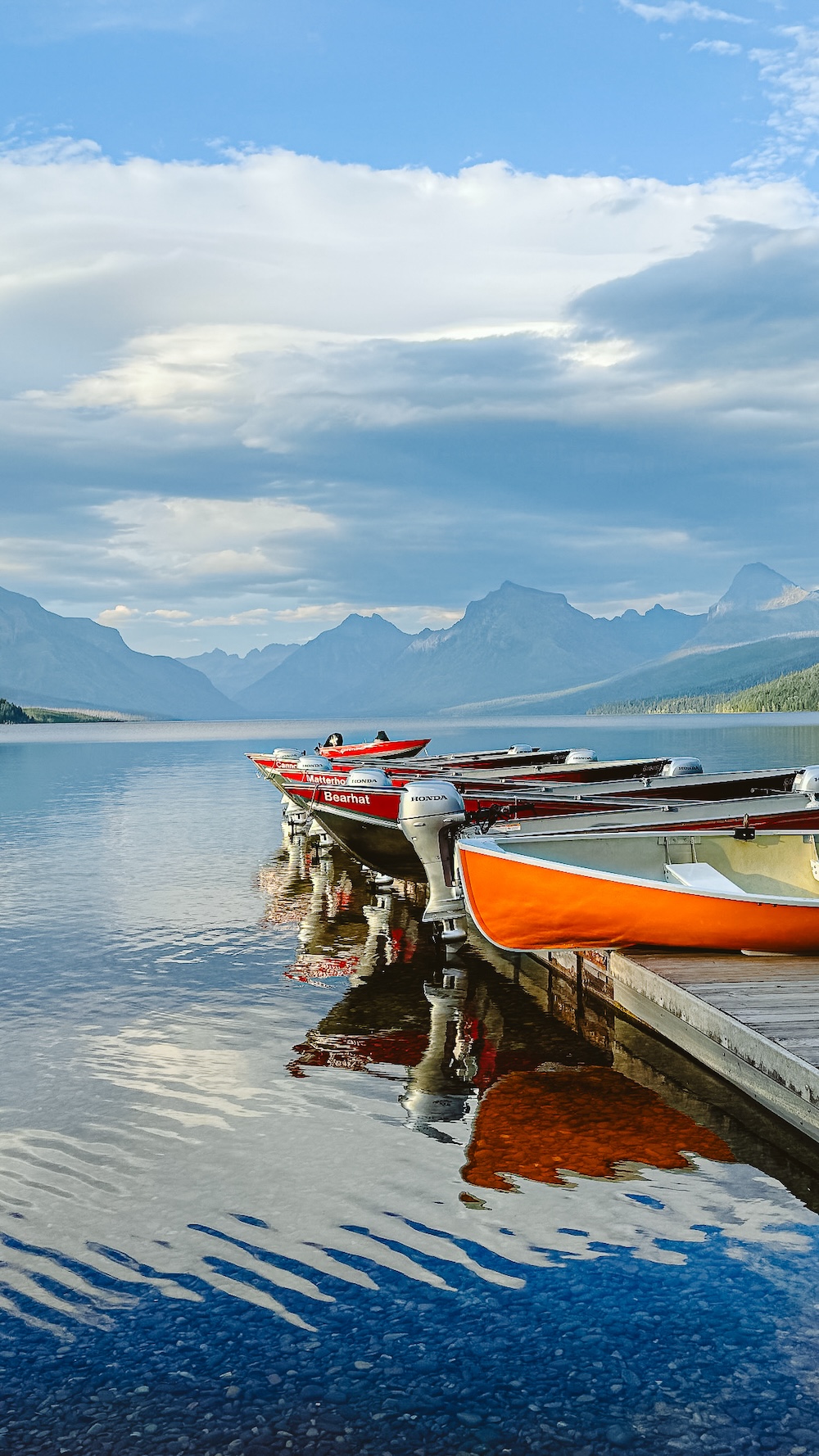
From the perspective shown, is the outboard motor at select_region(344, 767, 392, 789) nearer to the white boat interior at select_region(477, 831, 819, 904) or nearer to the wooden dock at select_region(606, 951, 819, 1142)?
the white boat interior at select_region(477, 831, 819, 904)

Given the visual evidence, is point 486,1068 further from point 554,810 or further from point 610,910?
point 554,810

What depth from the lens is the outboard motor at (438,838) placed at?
16.7 metres

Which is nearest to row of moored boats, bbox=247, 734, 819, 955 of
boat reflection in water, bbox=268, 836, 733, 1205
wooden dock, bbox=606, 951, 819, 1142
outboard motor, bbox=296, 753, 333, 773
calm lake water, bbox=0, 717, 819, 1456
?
outboard motor, bbox=296, 753, 333, 773

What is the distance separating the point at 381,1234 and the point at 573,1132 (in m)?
2.43

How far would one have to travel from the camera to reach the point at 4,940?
1845cm

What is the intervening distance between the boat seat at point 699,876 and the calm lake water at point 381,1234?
8.09 ft

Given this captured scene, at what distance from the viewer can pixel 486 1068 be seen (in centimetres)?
1148

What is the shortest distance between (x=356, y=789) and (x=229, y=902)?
3.44 m

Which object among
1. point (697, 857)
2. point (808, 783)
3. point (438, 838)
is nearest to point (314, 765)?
point (438, 838)

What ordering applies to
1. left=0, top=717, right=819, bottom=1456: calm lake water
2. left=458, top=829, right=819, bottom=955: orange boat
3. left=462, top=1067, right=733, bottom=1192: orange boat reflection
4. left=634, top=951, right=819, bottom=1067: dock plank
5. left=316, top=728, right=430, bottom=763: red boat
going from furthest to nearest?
1. left=316, top=728, right=430, bottom=763: red boat
2. left=458, top=829, right=819, bottom=955: orange boat
3. left=634, top=951, right=819, bottom=1067: dock plank
4. left=462, top=1067, right=733, bottom=1192: orange boat reflection
5. left=0, top=717, right=819, bottom=1456: calm lake water

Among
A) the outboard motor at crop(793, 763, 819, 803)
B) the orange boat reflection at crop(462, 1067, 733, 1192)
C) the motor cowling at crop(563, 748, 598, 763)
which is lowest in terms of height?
the orange boat reflection at crop(462, 1067, 733, 1192)

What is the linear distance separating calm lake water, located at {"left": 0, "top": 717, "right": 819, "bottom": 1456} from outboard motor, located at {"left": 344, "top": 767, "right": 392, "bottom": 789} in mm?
6974

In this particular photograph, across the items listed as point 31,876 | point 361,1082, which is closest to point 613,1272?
point 361,1082

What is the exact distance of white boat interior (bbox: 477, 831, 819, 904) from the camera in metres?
14.7
